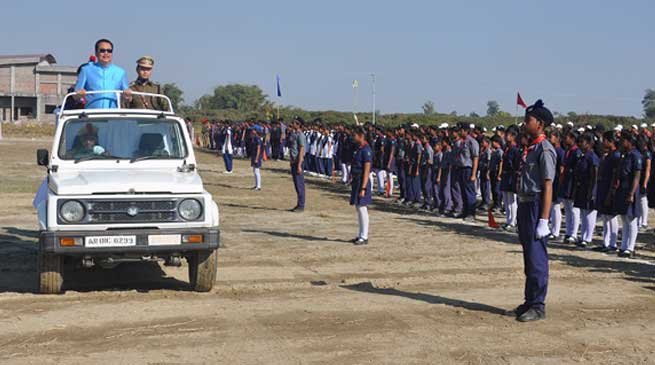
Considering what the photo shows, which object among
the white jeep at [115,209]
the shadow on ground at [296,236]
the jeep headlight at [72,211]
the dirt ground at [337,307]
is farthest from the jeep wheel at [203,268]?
the shadow on ground at [296,236]

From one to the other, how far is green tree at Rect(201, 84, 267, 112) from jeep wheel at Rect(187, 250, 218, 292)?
11114cm

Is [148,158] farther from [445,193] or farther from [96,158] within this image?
[445,193]

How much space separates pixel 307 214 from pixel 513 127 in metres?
4.68

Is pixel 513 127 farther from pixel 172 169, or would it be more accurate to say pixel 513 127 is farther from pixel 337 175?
pixel 337 175

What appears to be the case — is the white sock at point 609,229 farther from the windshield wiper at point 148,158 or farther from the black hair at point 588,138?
the windshield wiper at point 148,158

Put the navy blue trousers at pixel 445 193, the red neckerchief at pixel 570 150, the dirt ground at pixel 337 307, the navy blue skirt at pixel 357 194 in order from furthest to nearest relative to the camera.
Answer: the navy blue trousers at pixel 445 193 < the red neckerchief at pixel 570 150 < the navy blue skirt at pixel 357 194 < the dirt ground at pixel 337 307

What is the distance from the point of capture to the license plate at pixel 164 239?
8.93 metres

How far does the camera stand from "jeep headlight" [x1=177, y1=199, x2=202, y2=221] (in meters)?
9.11

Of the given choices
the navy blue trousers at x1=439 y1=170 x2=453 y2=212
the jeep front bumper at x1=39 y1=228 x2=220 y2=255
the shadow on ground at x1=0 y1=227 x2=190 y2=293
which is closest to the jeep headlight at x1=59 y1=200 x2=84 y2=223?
the jeep front bumper at x1=39 y1=228 x2=220 y2=255

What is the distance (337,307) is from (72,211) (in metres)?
2.85

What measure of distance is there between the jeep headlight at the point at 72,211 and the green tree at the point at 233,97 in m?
112

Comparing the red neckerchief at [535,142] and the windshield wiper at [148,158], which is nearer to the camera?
the red neckerchief at [535,142]

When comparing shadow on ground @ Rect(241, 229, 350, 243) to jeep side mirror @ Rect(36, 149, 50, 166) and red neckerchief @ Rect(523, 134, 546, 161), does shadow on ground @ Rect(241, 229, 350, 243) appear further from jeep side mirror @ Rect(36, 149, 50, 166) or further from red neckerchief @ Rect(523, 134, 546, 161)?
red neckerchief @ Rect(523, 134, 546, 161)

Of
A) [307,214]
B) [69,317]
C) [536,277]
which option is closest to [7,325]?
[69,317]
